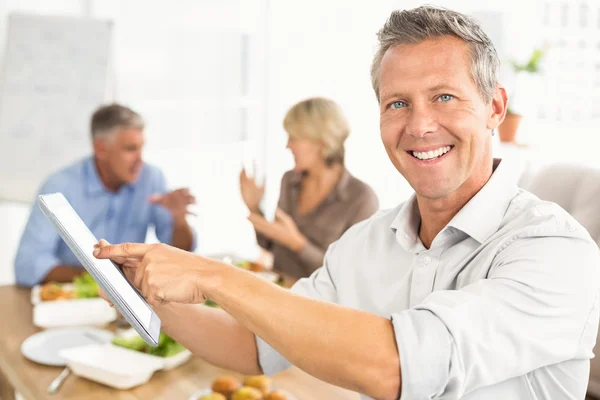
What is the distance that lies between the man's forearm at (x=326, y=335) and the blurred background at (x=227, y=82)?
3.01m

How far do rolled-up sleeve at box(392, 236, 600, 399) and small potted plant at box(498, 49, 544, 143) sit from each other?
2.88 metres

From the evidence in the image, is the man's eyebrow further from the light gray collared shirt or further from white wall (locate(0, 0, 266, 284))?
white wall (locate(0, 0, 266, 284))

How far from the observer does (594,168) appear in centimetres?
176

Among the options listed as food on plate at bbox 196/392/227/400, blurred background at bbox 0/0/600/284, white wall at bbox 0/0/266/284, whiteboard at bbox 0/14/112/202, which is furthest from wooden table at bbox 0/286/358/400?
white wall at bbox 0/0/266/284

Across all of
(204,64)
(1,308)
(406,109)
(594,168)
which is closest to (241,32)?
(204,64)

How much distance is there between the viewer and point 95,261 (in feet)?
3.33

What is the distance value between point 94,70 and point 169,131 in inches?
32.6

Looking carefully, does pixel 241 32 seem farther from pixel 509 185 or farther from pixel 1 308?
pixel 509 185

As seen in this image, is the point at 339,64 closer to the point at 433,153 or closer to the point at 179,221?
the point at 179,221

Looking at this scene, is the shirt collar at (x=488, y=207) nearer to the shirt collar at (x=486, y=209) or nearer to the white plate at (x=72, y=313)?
the shirt collar at (x=486, y=209)

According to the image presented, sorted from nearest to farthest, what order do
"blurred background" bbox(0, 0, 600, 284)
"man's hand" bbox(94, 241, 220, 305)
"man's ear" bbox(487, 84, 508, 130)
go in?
"man's hand" bbox(94, 241, 220, 305)
"man's ear" bbox(487, 84, 508, 130)
"blurred background" bbox(0, 0, 600, 284)

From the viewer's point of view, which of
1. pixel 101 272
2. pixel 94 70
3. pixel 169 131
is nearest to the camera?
pixel 101 272

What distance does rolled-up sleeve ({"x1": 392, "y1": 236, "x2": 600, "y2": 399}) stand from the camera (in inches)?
36.0

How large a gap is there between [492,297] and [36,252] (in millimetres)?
2187
